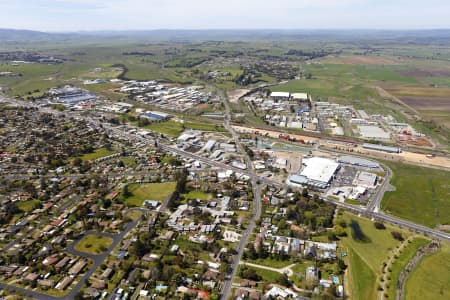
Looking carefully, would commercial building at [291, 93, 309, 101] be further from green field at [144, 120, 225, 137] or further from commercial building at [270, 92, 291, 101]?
green field at [144, 120, 225, 137]

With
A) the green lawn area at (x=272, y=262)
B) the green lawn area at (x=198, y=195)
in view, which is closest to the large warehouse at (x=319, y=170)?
the green lawn area at (x=198, y=195)

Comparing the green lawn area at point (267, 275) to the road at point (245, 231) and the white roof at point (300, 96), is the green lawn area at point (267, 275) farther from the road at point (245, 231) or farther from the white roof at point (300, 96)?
the white roof at point (300, 96)

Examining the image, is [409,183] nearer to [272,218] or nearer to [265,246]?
[272,218]

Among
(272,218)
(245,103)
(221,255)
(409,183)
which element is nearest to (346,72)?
(245,103)

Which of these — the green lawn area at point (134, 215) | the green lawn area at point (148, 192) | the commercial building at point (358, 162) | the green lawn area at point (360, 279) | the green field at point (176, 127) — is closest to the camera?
the green lawn area at point (360, 279)

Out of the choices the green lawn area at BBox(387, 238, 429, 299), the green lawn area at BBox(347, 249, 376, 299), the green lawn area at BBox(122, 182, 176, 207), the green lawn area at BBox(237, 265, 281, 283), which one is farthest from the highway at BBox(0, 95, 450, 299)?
the green lawn area at BBox(122, 182, 176, 207)

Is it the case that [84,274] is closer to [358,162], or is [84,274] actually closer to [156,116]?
[358,162]
